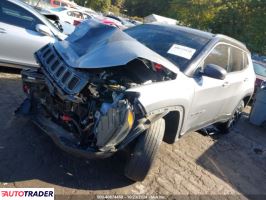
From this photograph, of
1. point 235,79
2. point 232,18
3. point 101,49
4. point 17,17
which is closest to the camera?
point 101,49

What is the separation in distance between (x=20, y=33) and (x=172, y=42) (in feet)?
10.5

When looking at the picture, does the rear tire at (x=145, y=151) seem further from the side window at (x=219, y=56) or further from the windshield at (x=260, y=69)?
the windshield at (x=260, y=69)

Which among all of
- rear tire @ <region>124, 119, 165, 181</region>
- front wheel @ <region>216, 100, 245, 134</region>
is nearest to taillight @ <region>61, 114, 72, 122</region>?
rear tire @ <region>124, 119, 165, 181</region>

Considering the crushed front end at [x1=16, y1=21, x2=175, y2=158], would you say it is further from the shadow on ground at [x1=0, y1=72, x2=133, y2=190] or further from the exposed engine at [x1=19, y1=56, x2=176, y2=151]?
the shadow on ground at [x1=0, y1=72, x2=133, y2=190]

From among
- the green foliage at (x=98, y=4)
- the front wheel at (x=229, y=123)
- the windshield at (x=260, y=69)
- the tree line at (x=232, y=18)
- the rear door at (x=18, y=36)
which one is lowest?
the green foliage at (x=98, y=4)

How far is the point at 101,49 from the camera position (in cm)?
388

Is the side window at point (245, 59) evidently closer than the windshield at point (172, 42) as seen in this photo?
No

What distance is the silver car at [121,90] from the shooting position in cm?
340

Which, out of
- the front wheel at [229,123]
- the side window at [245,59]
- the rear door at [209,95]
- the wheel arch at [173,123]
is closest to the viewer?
the wheel arch at [173,123]

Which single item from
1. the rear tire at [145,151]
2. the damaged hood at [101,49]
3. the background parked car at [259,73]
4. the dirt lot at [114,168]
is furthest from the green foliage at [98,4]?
the rear tire at [145,151]

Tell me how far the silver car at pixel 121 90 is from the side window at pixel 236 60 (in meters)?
0.72

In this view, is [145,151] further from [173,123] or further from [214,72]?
[214,72]

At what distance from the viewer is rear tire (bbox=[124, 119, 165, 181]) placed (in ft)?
11.9

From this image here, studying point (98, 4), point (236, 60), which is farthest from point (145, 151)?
point (98, 4)
